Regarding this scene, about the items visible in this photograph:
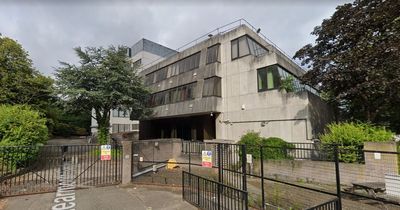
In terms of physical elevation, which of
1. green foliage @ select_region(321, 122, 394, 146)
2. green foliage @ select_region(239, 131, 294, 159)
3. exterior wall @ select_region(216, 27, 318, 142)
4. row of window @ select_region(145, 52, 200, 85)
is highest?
row of window @ select_region(145, 52, 200, 85)

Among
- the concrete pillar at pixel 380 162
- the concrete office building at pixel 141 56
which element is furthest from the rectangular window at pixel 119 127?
the concrete pillar at pixel 380 162

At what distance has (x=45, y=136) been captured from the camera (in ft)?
44.6

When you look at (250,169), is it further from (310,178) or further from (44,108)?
(44,108)

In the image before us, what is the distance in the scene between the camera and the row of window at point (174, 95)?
70.3 ft

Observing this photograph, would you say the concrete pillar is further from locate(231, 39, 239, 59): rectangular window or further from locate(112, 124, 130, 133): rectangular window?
locate(112, 124, 130, 133): rectangular window

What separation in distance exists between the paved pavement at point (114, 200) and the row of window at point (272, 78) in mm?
10347

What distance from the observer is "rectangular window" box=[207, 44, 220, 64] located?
2006 cm

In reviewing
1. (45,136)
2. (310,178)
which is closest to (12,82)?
(45,136)

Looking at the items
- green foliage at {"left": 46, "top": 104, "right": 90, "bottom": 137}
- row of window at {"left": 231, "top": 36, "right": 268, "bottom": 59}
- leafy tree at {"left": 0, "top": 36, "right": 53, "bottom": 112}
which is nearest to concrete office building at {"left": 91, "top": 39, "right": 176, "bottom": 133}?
green foliage at {"left": 46, "top": 104, "right": 90, "bottom": 137}

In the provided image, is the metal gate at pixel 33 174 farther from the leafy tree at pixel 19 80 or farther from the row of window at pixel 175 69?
the row of window at pixel 175 69

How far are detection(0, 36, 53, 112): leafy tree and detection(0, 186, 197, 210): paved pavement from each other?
1515 cm

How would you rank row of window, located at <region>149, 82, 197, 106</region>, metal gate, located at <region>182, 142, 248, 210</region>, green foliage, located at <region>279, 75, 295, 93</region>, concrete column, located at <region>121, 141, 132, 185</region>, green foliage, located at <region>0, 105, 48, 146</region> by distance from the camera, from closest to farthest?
metal gate, located at <region>182, 142, 248, 210</region> → concrete column, located at <region>121, 141, 132, 185</region> → green foliage, located at <region>0, 105, 48, 146</region> → green foliage, located at <region>279, 75, 295, 93</region> → row of window, located at <region>149, 82, 197, 106</region>

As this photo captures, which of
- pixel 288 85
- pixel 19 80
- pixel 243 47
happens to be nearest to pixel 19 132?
pixel 19 80

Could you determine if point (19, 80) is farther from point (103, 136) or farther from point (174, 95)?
point (174, 95)
